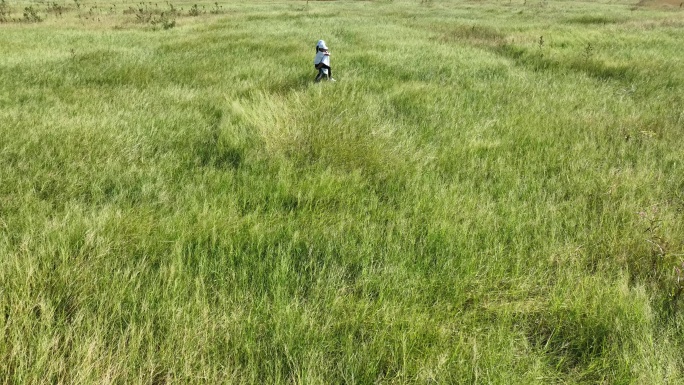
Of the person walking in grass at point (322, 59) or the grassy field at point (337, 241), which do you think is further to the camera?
the person walking in grass at point (322, 59)

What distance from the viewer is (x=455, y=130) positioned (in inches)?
175

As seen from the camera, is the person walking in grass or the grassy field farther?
the person walking in grass

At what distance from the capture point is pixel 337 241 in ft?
7.44

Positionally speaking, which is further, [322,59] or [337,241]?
[322,59]

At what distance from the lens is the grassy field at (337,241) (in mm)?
1479

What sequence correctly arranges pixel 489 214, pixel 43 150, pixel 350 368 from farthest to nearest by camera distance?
pixel 43 150
pixel 489 214
pixel 350 368

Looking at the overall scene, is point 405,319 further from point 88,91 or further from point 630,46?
point 630,46

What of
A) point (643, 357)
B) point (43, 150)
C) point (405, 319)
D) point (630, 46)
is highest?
point (630, 46)

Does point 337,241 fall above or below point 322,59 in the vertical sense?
below

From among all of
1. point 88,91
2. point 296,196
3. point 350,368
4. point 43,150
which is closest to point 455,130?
point 296,196

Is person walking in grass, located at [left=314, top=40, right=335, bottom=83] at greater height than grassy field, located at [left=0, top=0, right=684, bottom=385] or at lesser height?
greater

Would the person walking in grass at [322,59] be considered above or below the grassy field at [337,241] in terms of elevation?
above

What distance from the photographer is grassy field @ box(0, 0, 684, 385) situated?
4.85 feet

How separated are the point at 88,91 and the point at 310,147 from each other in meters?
4.47
